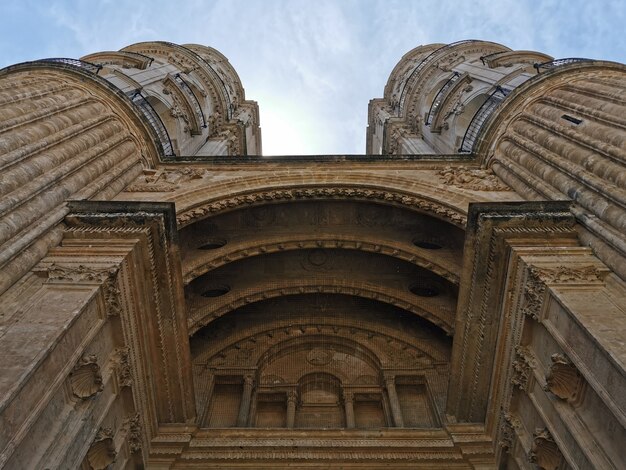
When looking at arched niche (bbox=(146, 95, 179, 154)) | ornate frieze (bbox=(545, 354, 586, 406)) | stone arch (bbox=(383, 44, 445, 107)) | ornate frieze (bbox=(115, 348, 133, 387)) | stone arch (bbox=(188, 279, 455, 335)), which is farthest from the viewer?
stone arch (bbox=(383, 44, 445, 107))

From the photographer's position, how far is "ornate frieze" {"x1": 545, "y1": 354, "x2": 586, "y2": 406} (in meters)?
6.62

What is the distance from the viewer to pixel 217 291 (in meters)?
12.9

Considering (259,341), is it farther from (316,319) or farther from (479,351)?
(479,351)

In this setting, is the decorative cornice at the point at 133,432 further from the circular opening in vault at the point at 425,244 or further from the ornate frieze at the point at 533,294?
the circular opening in vault at the point at 425,244

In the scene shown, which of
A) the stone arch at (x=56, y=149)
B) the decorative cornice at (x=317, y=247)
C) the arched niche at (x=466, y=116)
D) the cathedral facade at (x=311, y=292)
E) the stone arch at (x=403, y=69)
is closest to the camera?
the cathedral facade at (x=311, y=292)

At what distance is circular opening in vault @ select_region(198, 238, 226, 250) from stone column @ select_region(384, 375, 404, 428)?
16.9ft

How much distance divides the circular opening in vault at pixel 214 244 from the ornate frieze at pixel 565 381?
8.24 metres

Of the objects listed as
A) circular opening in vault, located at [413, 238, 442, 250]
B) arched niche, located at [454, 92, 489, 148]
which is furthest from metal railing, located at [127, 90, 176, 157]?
arched niche, located at [454, 92, 489, 148]

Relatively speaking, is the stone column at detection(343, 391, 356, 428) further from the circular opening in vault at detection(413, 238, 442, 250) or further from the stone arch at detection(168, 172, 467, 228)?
the stone arch at detection(168, 172, 467, 228)

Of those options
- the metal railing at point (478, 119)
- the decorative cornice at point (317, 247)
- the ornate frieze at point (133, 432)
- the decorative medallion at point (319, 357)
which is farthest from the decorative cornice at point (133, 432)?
the metal railing at point (478, 119)

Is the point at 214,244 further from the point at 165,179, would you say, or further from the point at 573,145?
the point at 573,145

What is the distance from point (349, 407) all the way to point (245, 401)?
2.28 m

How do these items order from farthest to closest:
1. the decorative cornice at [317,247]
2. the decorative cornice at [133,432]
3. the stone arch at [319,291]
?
1. the stone arch at [319,291]
2. the decorative cornice at [317,247]
3. the decorative cornice at [133,432]

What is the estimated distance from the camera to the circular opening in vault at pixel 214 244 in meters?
12.6
